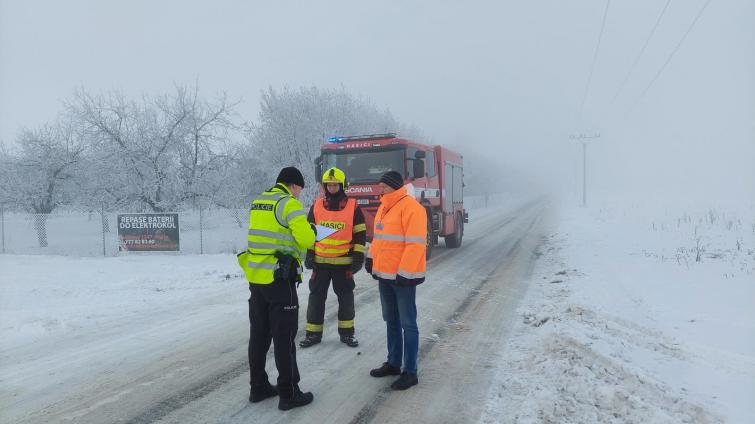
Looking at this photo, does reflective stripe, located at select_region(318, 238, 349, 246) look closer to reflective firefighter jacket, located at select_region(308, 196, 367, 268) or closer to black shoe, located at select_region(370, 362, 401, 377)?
reflective firefighter jacket, located at select_region(308, 196, 367, 268)

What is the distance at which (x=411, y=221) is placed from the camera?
4.21 meters

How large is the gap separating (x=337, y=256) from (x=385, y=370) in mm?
1495

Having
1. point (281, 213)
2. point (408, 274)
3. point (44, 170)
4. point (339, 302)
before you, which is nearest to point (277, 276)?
point (281, 213)

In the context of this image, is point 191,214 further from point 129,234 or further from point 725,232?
point 725,232

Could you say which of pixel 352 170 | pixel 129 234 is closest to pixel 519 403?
pixel 352 170

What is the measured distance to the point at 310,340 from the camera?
550cm

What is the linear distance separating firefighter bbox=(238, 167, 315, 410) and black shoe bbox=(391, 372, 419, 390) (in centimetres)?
80

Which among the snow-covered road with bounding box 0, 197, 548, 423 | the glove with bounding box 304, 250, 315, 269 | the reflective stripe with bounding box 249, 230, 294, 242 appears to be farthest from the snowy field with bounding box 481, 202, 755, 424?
the glove with bounding box 304, 250, 315, 269

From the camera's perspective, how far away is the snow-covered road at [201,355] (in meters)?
3.86

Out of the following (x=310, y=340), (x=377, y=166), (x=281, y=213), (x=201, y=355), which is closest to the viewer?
(x=281, y=213)

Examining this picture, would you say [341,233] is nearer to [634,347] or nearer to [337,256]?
[337,256]

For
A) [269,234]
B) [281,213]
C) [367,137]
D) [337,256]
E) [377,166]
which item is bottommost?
[337,256]

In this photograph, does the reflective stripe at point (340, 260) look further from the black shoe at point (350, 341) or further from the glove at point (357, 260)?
the black shoe at point (350, 341)

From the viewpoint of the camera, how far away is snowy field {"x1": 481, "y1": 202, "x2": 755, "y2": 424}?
3625mm
